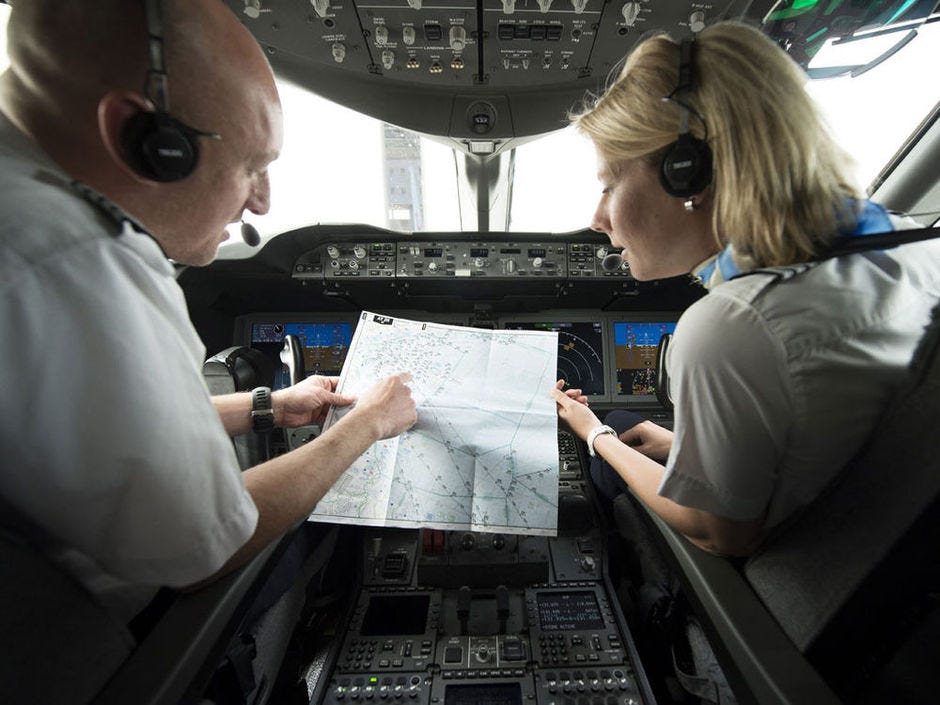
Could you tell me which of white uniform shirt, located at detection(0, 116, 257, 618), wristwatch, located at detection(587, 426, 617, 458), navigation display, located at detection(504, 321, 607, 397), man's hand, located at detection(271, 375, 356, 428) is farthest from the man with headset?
navigation display, located at detection(504, 321, 607, 397)

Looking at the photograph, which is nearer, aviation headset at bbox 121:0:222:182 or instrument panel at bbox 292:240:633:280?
aviation headset at bbox 121:0:222:182

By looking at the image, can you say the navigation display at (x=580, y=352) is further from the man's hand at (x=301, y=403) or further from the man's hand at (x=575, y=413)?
the man's hand at (x=301, y=403)

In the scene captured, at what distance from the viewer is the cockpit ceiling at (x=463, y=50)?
1.02 meters

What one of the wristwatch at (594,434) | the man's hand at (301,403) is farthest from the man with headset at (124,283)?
the wristwatch at (594,434)

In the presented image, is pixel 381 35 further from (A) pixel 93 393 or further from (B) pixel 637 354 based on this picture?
(B) pixel 637 354

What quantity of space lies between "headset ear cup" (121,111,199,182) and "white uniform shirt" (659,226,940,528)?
2.28 feet

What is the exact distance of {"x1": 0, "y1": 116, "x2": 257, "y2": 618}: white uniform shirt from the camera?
1.18 feet

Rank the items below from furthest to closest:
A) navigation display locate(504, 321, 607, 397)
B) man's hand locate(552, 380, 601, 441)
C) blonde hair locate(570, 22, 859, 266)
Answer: navigation display locate(504, 321, 607, 397)
man's hand locate(552, 380, 601, 441)
blonde hair locate(570, 22, 859, 266)

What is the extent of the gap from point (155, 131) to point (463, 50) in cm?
95

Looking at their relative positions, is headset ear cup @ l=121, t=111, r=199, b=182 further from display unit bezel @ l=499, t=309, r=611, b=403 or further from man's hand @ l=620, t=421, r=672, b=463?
display unit bezel @ l=499, t=309, r=611, b=403

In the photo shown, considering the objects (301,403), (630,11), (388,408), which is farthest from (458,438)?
(630,11)

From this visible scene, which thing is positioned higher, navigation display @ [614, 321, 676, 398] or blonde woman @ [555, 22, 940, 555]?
blonde woman @ [555, 22, 940, 555]

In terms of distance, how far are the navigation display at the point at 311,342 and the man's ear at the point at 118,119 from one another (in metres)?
1.29

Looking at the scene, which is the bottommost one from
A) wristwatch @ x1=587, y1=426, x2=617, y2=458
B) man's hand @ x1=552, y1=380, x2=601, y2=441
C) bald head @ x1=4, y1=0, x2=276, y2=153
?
wristwatch @ x1=587, y1=426, x2=617, y2=458
